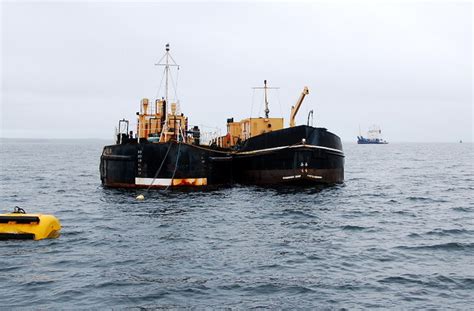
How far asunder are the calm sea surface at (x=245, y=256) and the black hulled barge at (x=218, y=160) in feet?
11.5

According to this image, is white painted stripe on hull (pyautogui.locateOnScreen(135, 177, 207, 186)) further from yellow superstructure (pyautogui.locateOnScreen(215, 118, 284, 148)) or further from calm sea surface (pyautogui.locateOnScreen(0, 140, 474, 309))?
yellow superstructure (pyautogui.locateOnScreen(215, 118, 284, 148))

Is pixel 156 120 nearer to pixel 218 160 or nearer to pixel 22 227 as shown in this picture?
pixel 218 160

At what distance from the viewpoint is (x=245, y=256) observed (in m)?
13.0

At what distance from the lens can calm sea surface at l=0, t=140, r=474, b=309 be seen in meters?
9.80

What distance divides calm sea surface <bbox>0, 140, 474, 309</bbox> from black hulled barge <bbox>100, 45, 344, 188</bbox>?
3.50 meters

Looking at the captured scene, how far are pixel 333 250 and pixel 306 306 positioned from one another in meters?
4.62

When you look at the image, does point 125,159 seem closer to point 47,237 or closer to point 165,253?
point 47,237

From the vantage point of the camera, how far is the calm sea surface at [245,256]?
9805 millimetres

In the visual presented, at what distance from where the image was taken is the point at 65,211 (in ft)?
68.6

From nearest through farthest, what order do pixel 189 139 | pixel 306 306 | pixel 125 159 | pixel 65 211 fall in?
pixel 306 306
pixel 65 211
pixel 125 159
pixel 189 139

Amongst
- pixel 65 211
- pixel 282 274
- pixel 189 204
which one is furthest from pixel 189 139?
pixel 282 274

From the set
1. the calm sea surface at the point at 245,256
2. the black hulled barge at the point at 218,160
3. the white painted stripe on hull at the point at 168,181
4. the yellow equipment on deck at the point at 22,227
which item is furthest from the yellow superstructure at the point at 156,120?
the yellow equipment on deck at the point at 22,227

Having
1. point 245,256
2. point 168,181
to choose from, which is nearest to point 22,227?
point 245,256

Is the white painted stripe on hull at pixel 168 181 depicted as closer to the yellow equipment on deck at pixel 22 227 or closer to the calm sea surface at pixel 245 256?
the calm sea surface at pixel 245 256
